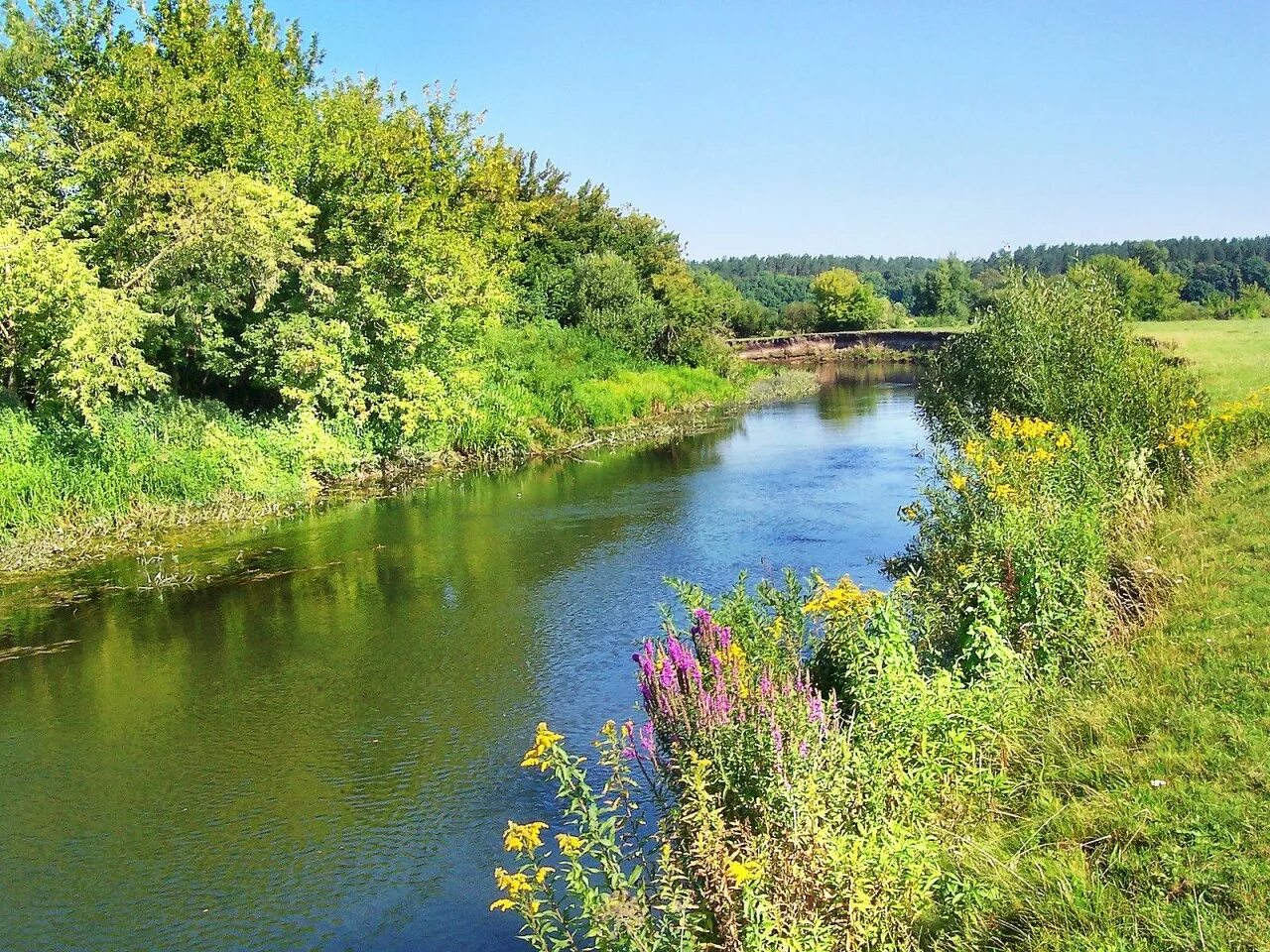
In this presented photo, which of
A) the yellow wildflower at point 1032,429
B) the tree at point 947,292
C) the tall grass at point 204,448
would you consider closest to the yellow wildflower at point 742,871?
the yellow wildflower at point 1032,429

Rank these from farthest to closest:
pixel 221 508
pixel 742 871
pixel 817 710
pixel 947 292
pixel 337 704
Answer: pixel 947 292
pixel 221 508
pixel 337 704
pixel 817 710
pixel 742 871

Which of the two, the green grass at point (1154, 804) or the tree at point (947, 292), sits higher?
the tree at point (947, 292)

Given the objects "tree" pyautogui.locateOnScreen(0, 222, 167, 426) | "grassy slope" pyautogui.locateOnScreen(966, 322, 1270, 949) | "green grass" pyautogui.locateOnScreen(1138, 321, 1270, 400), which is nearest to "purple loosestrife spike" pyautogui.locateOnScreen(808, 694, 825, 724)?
"grassy slope" pyautogui.locateOnScreen(966, 322, 1270, 949)

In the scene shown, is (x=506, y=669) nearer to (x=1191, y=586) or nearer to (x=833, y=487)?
(x=1191, y=586)

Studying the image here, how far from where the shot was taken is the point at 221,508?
18953 millimetres

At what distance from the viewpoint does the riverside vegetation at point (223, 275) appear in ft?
57.5

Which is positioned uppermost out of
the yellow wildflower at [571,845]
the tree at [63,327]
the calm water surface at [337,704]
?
the tree at [63,327]

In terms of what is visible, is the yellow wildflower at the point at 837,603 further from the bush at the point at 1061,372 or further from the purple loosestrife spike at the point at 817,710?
the bush at the point at 1061,372

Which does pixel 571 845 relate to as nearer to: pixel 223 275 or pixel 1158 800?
pixel 1158 800

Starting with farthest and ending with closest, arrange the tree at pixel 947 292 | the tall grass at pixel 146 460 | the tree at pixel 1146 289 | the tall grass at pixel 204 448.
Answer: the tree at pixel 947 292 → the tree at pixel 1146 289 → the tall grass at pixel 204 448 → the tall grass at pixel 146 460

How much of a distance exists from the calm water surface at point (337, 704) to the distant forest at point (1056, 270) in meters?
37.4

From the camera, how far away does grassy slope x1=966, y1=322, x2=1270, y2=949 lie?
14.4 feet

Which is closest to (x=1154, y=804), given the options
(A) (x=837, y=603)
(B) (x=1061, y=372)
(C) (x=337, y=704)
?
(A) (x=837, y=603)

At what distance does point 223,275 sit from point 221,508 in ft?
16.7
